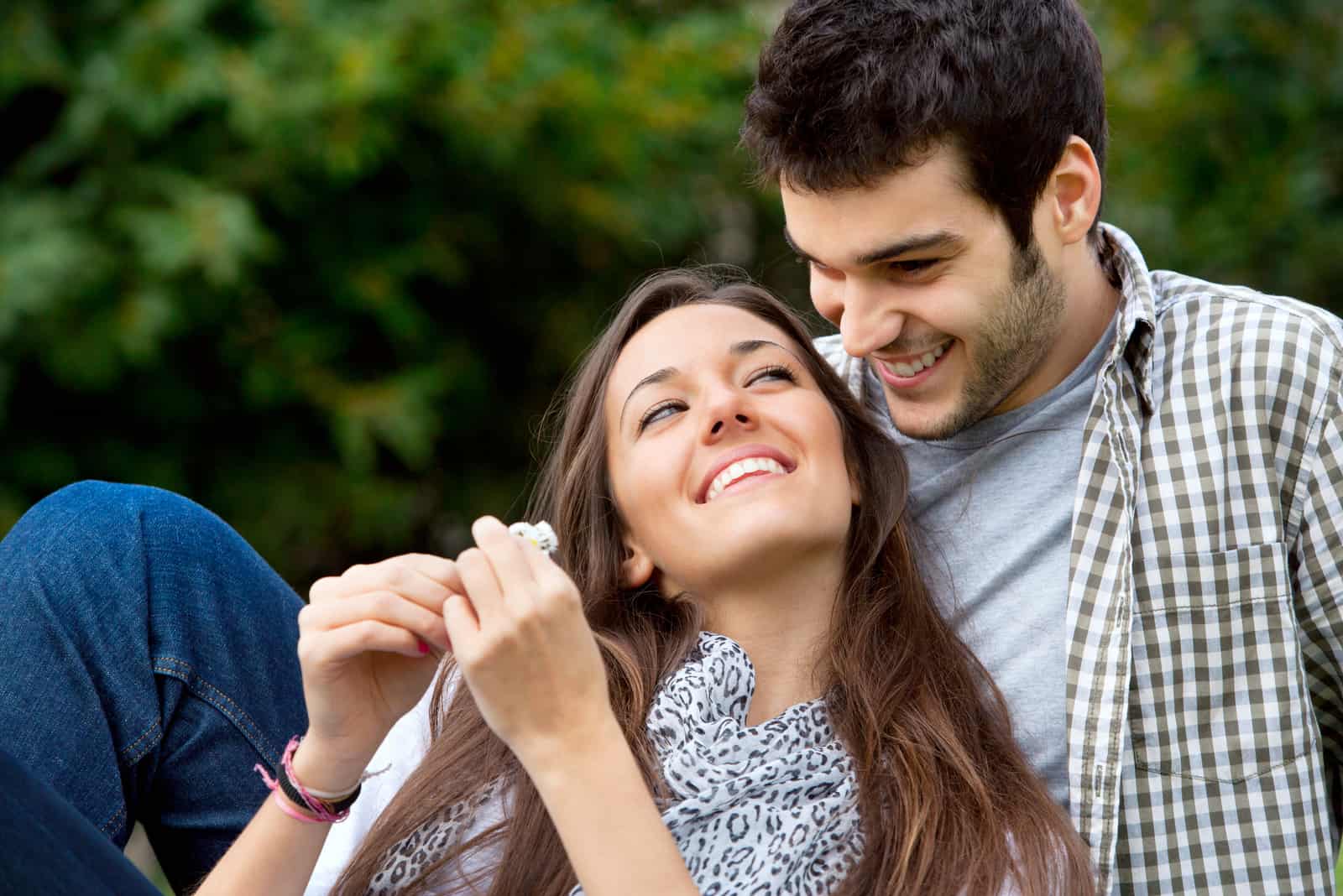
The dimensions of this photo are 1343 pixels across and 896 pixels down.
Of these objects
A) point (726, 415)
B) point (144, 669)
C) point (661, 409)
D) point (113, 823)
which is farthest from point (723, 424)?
point (113, 823)

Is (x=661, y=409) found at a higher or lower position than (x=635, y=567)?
higher

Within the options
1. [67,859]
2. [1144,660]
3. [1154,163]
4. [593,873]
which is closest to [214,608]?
[67,859]

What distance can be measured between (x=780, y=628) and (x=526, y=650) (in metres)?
0.75

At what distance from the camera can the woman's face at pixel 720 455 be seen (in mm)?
2270

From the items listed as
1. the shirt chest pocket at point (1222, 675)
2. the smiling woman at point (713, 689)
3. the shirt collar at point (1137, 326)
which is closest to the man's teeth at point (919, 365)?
the smiling woman at point (713, 689)

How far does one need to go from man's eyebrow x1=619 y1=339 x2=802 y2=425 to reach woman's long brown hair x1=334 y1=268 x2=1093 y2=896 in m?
0.09

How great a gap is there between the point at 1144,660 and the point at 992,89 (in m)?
0.89

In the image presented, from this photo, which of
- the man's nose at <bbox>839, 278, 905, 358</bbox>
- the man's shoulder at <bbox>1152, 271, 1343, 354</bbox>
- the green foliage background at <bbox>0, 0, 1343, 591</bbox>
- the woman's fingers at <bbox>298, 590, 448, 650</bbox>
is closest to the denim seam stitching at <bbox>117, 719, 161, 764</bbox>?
the woman's fingers at <bbox>298, 590, 448, 650</bbox>

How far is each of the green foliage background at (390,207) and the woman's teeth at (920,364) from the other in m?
1.76

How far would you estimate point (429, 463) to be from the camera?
5.21m

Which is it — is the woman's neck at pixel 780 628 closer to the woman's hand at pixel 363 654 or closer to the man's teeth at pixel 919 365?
the man's teeth at pixel 919 365

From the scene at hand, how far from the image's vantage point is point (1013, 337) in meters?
2.40

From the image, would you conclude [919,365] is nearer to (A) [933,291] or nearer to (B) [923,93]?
(A) [933,291]

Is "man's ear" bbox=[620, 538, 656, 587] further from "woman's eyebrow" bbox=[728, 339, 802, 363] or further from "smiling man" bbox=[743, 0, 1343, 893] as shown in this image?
"smiling man" bbox=[743, 0, 1343, 893]
